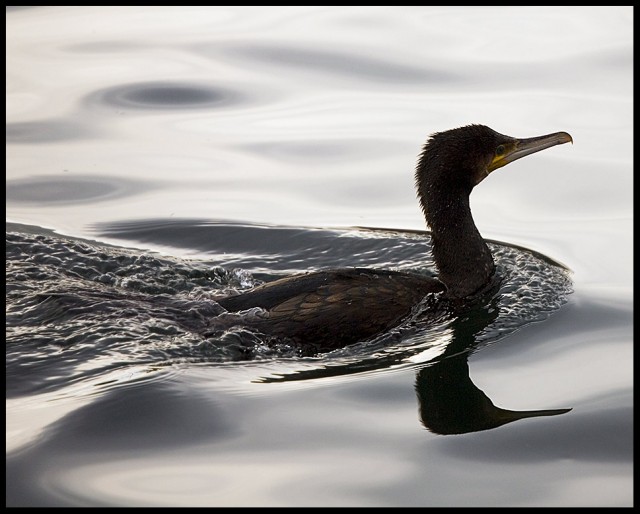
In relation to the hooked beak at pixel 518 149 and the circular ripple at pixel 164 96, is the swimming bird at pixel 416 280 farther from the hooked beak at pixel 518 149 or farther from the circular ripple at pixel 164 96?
the circular ripple at pixel 164 96

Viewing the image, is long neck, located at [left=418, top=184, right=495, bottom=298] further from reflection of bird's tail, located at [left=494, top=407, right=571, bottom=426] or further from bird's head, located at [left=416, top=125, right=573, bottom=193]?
reflection of bird's tail, located at [left=494, top=407, right=571, bottom=426]

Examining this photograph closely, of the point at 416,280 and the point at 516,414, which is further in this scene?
the point at 416,280

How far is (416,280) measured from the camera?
810 cm

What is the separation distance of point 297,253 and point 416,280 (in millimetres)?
1650

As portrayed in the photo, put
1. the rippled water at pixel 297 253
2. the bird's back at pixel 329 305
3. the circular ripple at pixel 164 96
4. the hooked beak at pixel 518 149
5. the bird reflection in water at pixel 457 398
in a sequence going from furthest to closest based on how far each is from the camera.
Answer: the circular ripple at pixel 164 96 < the hooked beak at pixel 518 149 < the bird's back at pixel 329 305 < the bird reflection in water at pixel 457 398 < the rippled water at pixel 297 253

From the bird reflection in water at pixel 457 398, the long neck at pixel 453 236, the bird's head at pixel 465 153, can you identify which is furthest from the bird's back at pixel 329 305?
the bird's head at pixel 465 153

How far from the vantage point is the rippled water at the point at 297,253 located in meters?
6.01

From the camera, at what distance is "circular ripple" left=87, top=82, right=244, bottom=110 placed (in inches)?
505

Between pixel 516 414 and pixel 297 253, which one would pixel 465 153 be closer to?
pixel 297 253

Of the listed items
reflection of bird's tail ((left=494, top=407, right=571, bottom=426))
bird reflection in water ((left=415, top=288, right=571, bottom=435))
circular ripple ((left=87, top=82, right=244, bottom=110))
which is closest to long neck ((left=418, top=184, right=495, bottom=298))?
bird reflection in water ((left=415, top=288, right=571, bottom=435))

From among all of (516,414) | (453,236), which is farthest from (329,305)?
(516,414)

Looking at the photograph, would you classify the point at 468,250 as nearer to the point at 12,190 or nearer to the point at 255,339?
the point at 255,339

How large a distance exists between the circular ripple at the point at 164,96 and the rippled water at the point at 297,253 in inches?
1.5

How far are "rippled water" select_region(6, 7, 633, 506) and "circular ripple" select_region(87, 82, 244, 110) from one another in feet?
0.13
